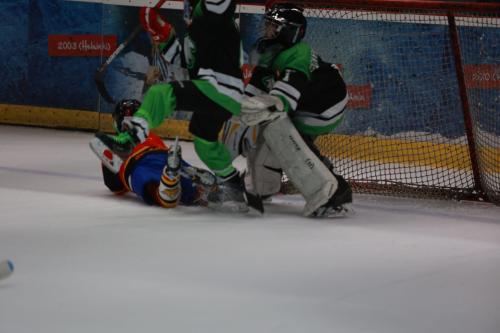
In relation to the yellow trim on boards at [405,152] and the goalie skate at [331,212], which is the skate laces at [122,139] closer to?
the goalie skate at [331,212]

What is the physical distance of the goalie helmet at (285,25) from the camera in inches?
194

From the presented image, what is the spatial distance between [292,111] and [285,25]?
437 millimetres

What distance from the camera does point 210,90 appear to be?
472 centimetres

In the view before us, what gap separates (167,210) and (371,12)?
66.8 inches

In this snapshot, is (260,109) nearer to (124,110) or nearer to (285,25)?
(285,25)

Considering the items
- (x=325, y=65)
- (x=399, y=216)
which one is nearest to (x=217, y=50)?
(x=325, y=65)

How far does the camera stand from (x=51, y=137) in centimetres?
761

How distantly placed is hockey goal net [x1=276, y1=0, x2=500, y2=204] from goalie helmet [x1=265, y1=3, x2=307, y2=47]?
0.64m

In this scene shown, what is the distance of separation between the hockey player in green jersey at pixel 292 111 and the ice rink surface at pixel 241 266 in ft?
0.49

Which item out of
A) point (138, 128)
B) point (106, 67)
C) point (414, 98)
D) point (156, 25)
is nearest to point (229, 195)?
point (138, 128)

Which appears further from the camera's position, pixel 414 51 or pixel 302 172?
pixel 414 51

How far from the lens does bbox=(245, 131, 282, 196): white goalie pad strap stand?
5078mm

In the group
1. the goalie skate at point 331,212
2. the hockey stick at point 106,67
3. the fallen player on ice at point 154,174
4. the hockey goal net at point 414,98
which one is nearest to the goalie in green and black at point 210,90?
the fallen player on ice at point 154,174

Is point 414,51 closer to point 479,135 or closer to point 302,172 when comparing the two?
point 479,135
